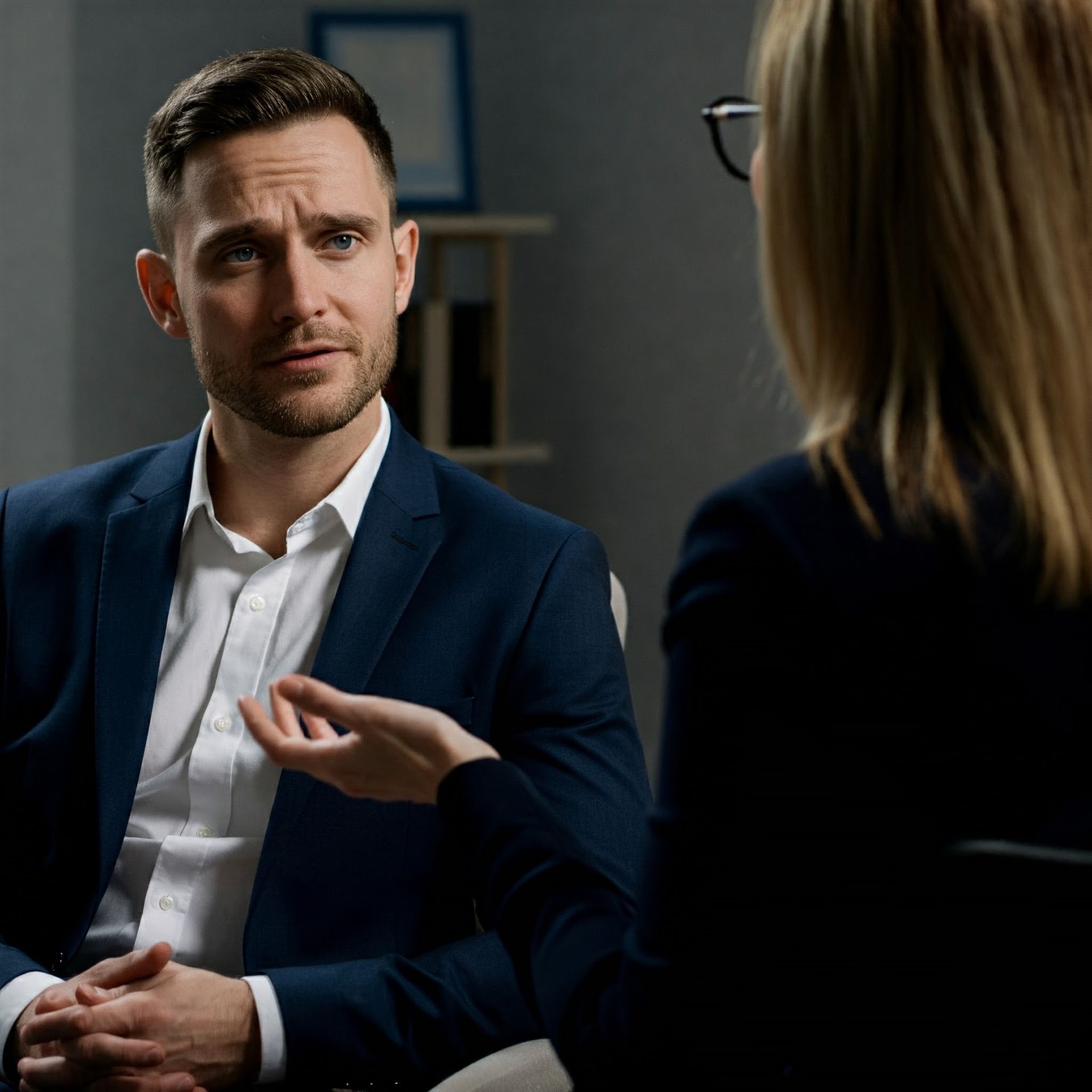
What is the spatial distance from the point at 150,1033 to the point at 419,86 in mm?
2901

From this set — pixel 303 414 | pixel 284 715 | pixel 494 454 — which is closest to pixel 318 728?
pixel 284 715

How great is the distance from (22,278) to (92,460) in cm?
51

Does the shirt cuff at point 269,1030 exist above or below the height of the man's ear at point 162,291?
below

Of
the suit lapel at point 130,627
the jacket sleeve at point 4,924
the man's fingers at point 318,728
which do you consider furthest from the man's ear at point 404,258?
the man's fingers at point 318,728

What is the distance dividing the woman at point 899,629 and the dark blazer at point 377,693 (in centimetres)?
52

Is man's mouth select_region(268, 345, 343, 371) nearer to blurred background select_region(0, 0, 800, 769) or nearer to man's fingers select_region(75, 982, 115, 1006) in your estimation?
man's fingers select_region(75, 982, 115, 1006)

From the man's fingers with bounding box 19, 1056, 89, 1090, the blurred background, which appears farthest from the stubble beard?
the blurred background

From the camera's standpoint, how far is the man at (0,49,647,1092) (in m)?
1.30

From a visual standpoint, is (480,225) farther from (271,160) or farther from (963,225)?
(963,225)

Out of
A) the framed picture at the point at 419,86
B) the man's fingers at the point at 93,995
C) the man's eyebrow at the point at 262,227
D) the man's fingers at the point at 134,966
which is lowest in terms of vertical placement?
the man's fingers at the point at 93,995

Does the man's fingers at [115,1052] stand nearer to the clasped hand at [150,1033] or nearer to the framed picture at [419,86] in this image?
the clasped hand at [150,1033]

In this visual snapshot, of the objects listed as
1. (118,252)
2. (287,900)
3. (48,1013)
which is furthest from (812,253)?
(118,252)

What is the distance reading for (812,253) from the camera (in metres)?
0.83

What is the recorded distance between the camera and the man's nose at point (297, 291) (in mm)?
1503
